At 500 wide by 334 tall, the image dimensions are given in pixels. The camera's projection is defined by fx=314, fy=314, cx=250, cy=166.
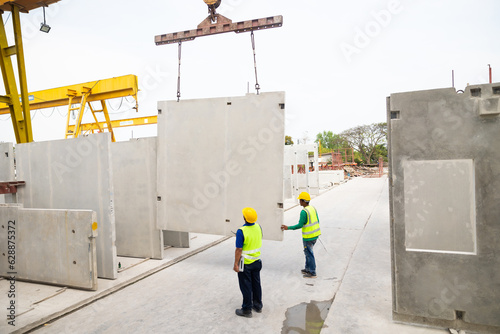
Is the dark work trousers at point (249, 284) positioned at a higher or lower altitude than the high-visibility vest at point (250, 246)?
lower

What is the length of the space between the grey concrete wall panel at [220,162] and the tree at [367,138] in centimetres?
5433

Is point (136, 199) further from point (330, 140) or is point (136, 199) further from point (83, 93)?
point (330, 140)

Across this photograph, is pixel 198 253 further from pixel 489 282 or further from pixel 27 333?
pixel 489 282

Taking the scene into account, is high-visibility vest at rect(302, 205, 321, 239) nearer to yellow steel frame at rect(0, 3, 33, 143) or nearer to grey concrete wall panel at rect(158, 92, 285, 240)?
grey concrete wall panel at rect(158, 92, 285, 240)

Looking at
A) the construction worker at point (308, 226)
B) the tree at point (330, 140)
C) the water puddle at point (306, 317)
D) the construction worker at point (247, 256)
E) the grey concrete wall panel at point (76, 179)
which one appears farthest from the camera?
the tree at point (330, 140)

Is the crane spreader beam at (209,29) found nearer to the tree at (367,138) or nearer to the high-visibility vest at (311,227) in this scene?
the high-visibility vest at (311,227)

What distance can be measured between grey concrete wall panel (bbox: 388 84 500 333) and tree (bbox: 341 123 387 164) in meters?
55.4

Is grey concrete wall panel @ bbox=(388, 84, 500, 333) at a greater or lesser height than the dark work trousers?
greater

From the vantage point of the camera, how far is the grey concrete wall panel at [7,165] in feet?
22.8

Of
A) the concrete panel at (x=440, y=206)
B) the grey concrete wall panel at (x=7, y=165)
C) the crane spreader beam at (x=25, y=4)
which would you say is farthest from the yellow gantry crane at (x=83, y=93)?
the concrete panel at (x=440, y=206)

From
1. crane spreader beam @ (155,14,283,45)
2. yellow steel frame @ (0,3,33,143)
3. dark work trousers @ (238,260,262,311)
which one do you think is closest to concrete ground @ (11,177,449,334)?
dark work trousers @ (238,260,262,311)

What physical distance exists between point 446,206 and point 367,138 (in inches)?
2296

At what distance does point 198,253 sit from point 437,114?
5879mm

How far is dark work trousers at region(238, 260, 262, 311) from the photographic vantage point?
429 cm
